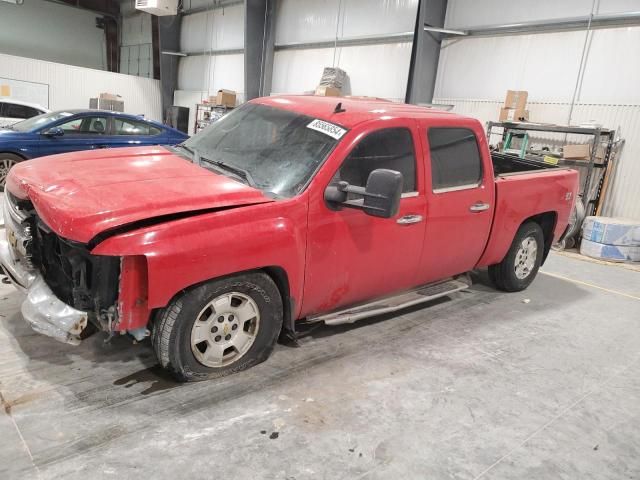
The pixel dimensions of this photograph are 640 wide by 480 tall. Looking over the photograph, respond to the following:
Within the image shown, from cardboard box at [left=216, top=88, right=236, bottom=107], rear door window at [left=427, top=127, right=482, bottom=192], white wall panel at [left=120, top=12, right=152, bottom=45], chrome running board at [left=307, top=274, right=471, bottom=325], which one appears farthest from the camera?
white wall panel at [left=120, top=12, right=152, bottom=45]

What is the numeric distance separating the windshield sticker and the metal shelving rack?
5754 millimetres

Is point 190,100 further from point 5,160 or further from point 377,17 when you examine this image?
point 5,160

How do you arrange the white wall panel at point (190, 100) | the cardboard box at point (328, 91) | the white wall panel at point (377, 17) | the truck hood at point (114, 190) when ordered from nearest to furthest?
the truck hood at point (114, 190) → the white wall panel at point (377, 17) → the cardboard box at point (328, 91) → the white wall panel at point (190, 100)

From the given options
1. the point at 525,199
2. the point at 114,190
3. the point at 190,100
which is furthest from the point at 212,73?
the point at 114,190

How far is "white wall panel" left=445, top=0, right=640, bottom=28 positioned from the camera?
317 inches

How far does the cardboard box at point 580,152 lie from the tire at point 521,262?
3.69 metres

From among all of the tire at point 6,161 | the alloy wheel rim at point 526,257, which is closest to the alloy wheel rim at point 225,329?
the alloy wheel rim at point 526,257

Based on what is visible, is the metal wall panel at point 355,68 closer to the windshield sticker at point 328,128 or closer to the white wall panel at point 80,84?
the white wall panel at point 80,84

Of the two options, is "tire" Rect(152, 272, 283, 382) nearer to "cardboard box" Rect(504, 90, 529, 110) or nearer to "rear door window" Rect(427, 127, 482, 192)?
"rear door window" Rect(427, 127, 482, 192)

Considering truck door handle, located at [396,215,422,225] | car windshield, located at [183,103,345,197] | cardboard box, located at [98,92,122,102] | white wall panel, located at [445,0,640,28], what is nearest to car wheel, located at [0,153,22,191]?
car windshield, located at [183,103,345,197]

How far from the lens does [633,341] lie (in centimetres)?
420

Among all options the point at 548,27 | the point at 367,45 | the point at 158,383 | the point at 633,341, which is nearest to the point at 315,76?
the point at 367,45

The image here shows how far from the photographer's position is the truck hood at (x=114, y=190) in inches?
93.4

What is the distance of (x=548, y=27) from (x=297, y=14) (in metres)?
7.86
